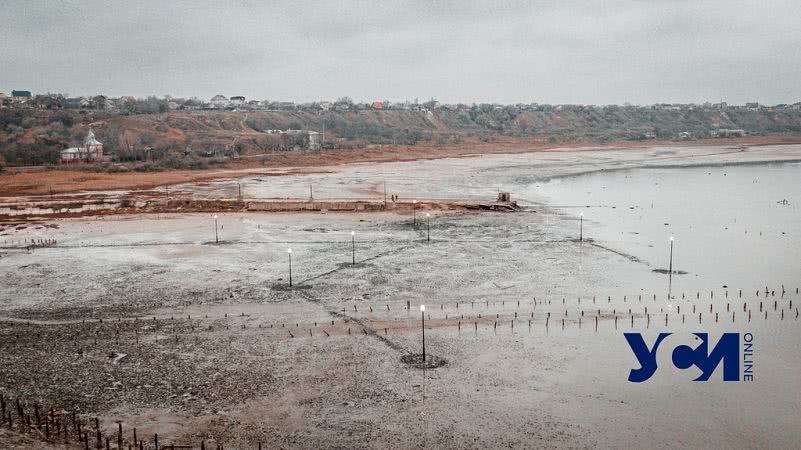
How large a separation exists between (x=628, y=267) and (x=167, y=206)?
48.1m

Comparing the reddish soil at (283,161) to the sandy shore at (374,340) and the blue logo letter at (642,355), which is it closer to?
the sandy shore at (374,340)

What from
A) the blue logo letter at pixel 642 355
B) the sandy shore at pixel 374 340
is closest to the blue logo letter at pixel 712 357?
the blue logo letter at pixel 642 355

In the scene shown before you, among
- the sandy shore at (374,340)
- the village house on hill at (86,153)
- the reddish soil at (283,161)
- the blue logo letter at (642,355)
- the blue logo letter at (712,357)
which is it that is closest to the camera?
the sandy shore at (374,340)

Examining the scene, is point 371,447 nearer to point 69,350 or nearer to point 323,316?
point 323,316

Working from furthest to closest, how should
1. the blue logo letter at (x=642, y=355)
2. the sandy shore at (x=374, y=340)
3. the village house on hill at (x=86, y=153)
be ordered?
the village house on hill at (x=86, y=153), the blue logo letter at (x=642, y=355), the sandy shore at (x=374, y=340)

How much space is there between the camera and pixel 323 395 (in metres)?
21.8

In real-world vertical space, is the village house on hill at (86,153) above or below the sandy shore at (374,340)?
above

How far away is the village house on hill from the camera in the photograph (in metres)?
110

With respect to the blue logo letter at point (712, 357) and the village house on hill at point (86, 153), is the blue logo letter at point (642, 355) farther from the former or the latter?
the village house on hill at point (86, 153)

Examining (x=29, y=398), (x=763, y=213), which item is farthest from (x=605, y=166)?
(x=29, y=398)

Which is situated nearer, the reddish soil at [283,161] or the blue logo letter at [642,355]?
the blue logo letter at [642,355]

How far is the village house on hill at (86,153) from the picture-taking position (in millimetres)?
110250

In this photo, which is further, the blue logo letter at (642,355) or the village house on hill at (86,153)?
the village house on hill at (86,153)

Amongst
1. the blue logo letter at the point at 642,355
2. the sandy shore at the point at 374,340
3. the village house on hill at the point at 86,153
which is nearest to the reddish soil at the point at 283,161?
the village house on hill at the point at 86,153
